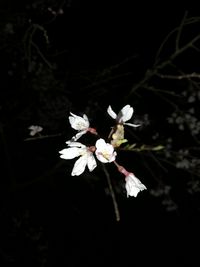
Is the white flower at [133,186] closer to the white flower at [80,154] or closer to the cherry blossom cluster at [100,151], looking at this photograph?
the cherry blossom cluster at [100,151]

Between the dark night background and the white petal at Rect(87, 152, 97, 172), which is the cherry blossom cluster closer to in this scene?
the white petal at Rect(87, 152, 97, 172)

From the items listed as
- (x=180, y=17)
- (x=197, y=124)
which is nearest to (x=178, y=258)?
(x=197, y=124)

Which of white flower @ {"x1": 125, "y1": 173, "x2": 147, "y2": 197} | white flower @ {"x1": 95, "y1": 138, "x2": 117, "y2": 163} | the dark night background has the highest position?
the dark night background

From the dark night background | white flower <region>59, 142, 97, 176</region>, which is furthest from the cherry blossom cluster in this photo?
the dark night background

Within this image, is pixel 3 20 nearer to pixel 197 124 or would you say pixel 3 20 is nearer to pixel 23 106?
pixel 23 106

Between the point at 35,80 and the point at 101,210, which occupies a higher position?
the point at 35,80
